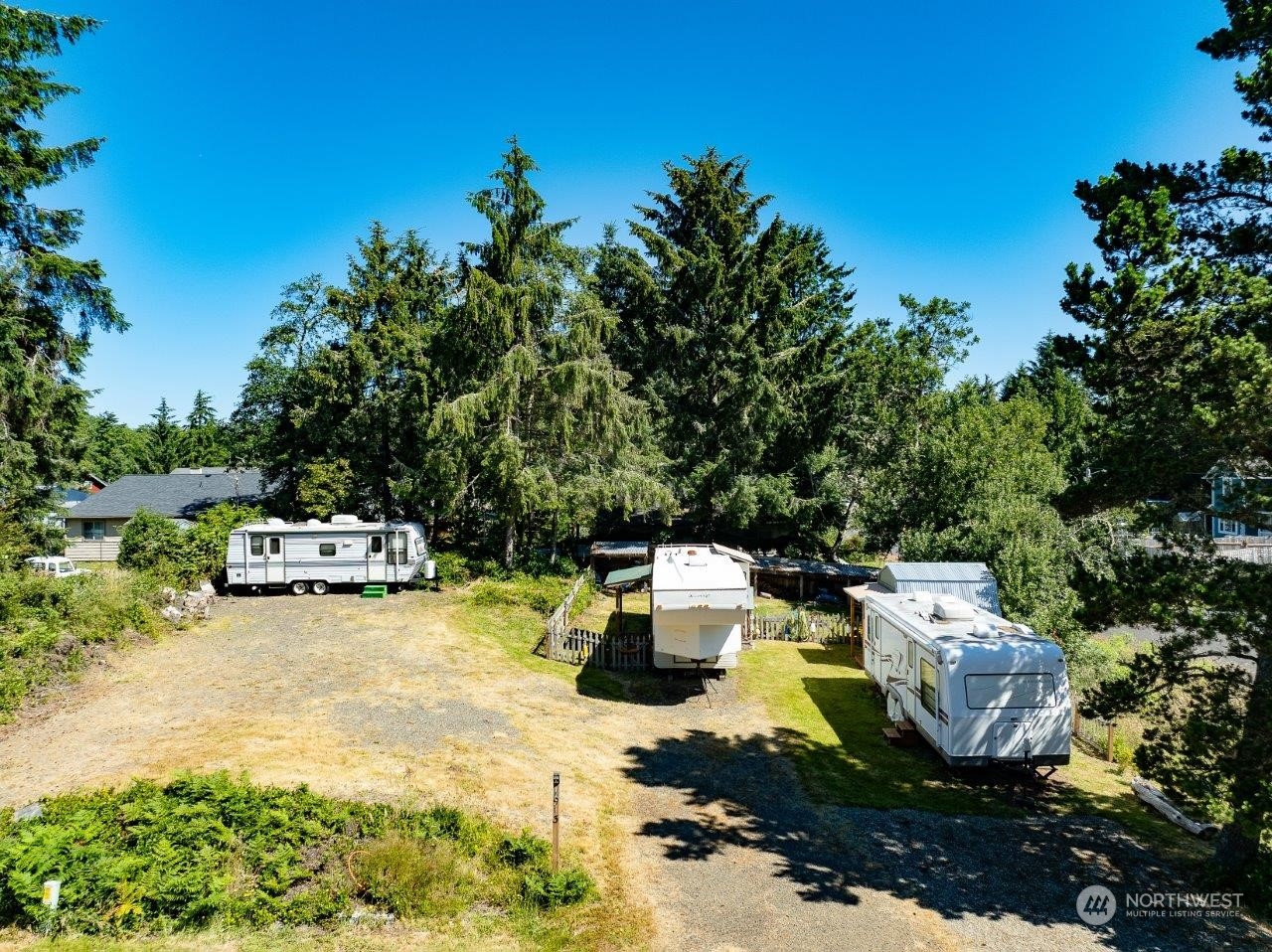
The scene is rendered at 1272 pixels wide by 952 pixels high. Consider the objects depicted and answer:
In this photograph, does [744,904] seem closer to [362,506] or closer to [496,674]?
[496,674]

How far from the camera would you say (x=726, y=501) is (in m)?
31.4

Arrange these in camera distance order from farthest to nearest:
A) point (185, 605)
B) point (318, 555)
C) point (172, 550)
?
point (318, 555) → point (172, 550) → point (185, 605)

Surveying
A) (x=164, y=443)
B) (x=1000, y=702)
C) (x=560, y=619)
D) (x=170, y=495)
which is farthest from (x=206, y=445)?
(x=1000, y=702)

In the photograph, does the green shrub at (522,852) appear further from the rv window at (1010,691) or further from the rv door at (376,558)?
the rv door at (376,558)

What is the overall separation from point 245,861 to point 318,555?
59.5ft

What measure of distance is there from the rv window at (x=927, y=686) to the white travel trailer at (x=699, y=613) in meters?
4.17

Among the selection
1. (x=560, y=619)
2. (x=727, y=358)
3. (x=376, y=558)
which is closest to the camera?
(x=560, y=619)

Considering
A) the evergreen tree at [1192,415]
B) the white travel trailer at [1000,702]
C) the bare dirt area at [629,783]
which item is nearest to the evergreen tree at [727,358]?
the bare dirt area at [629,783]

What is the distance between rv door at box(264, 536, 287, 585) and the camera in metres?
24.0

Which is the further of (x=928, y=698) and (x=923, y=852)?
(x=928, y=698)

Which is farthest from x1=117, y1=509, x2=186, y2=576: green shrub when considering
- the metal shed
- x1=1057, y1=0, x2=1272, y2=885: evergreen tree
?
x1=1057, y1=0, x2=1272, y2=885: evergreen tree

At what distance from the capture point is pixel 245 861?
7898 millimetres

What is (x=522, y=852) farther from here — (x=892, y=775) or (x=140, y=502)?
(x=140, y=502)

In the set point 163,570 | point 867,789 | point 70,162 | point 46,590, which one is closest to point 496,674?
point 867,789
